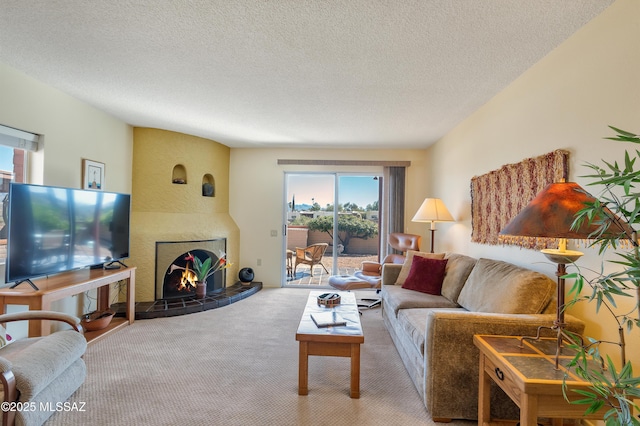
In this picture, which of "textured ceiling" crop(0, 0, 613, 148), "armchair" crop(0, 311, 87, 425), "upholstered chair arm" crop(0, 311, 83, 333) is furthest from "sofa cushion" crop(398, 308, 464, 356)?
"upholstered chair arm" crop(0, 311, 83, 333)

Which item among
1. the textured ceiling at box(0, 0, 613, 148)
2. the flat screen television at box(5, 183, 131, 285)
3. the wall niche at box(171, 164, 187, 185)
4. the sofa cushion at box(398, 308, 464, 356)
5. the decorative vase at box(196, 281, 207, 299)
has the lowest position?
the decorative vase at box(196, 281, 207, 299)

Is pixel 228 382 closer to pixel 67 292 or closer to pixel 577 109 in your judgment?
pixel 67 292

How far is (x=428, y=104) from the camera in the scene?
3.18 m

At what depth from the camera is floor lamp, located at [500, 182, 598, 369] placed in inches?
52.8

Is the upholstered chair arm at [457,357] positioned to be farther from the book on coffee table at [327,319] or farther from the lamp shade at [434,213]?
the lamp shade at [434,213]

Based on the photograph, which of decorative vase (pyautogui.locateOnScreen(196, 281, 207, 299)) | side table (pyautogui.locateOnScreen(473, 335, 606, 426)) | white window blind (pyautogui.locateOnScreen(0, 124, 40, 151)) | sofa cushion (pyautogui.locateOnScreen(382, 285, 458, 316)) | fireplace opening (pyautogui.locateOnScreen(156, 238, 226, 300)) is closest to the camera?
side table (pyautogui.locateOnScreen(473, 335, 606, 426))

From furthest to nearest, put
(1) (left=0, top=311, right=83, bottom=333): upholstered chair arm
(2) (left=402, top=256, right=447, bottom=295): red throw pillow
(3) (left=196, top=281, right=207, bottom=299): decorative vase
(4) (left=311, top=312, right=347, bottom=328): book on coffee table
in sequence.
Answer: (3) (left=196, top=281, right=207, bottom=299): decorative vase → (2) (left=402, top=256, right=447, bottom=295): red throw pillow → (4) (left=311, top=312, right=347, bottom=328): book on coffee table → (1) (left=0, top=311, right=83, bottom=333): upholstered chair arm

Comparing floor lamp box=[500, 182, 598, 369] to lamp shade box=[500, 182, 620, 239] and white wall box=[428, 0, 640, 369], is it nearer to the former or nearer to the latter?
lamp shade box=[500, 182, 620, 239]

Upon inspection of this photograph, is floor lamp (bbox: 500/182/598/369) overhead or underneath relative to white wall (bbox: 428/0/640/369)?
underneath

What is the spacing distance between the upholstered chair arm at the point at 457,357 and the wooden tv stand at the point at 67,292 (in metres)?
2.78

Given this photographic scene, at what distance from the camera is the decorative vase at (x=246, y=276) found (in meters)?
5.04

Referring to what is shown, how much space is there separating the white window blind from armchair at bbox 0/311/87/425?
5.03 ft

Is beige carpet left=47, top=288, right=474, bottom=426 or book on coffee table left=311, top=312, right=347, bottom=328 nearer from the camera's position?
beige carpet left=47, top=288, right=474, bottom=426

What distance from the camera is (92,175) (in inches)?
137
